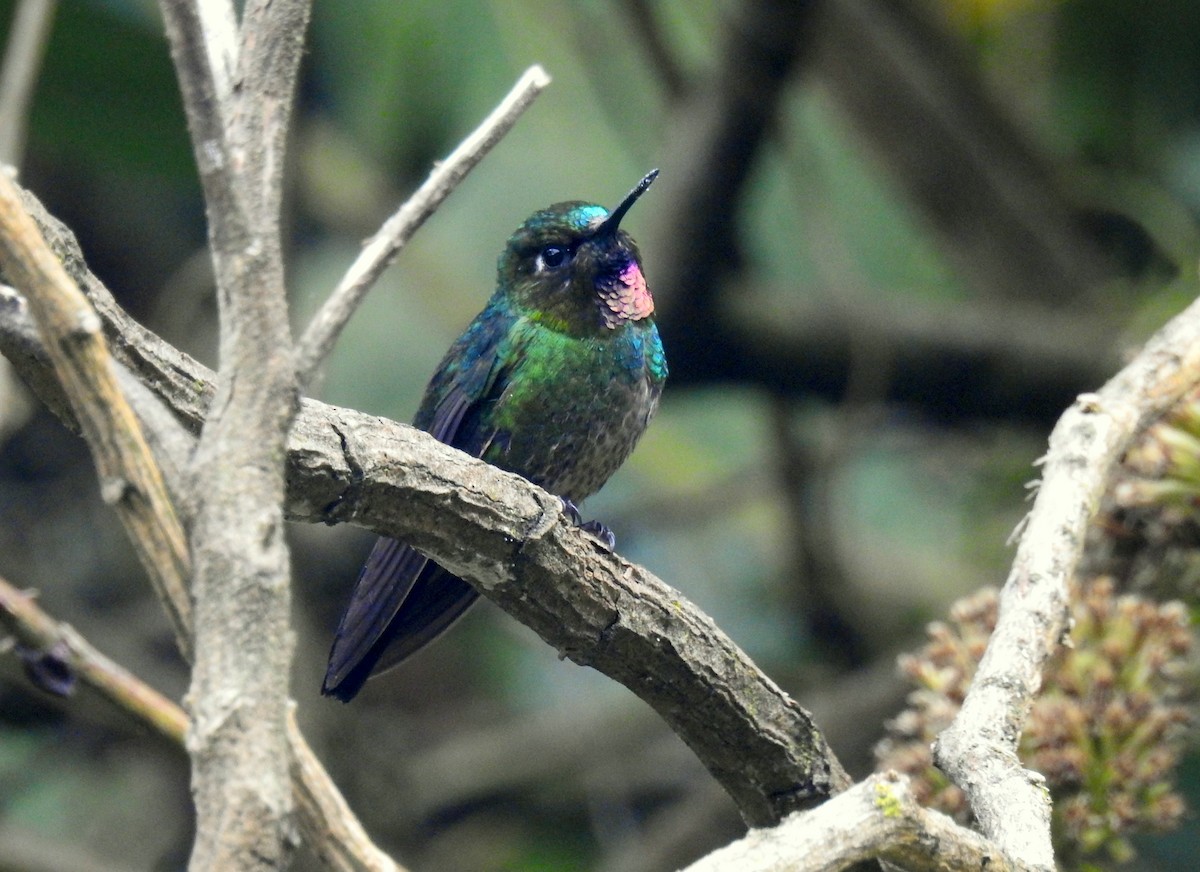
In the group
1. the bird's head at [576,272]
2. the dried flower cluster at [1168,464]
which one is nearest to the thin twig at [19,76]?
the bird's head at [576,272]

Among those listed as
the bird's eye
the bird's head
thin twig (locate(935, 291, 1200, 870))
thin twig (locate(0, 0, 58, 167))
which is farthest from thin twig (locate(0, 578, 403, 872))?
the bird's eye

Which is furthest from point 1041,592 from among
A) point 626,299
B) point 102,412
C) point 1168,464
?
point 102,412

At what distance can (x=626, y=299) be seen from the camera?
11.3 feet

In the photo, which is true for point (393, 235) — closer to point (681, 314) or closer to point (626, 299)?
point (626, 299)

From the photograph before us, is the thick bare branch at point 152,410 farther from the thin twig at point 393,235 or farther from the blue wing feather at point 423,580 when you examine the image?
the blue wing feather at point 423,580

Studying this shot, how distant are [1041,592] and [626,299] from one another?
4.56 feet

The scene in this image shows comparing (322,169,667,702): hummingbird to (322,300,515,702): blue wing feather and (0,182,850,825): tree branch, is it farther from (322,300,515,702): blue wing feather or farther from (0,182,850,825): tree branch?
(0,182,850,825): tree branch

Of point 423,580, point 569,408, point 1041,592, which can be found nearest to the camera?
point 1041,592

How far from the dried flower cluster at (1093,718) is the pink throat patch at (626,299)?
40.7 inches

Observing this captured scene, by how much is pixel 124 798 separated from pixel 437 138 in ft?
10.8

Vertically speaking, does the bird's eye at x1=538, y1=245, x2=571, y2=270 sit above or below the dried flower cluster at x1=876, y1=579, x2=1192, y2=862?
above

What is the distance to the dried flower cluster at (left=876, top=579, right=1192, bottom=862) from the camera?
111 inches

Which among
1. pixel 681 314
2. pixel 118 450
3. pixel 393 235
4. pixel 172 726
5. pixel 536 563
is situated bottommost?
pixel 118 450

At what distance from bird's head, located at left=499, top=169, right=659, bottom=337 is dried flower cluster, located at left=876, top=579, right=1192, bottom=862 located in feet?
3.50
